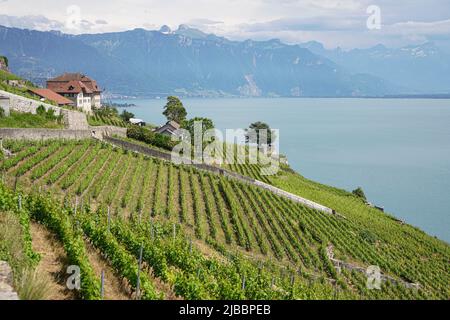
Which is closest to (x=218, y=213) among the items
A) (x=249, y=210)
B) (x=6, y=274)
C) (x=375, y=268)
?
(x=249, y=210)

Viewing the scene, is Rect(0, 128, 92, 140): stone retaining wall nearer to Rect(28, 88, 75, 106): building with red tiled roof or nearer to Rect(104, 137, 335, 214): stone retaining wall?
Rect(104, 137, 335, 214): stone retaining wall

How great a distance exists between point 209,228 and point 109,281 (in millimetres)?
15192

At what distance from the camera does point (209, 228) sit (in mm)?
27531

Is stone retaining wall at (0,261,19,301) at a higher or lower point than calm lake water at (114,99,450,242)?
higher

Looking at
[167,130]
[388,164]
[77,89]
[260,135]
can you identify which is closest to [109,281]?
[167,130]

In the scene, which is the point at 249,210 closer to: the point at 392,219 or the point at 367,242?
the point at 367,242

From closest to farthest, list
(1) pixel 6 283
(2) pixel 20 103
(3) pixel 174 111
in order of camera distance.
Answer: (1) pixel 6 283, (2) pixel 20 103, (3) pixel 174 111

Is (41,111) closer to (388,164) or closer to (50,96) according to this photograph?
(50,96)

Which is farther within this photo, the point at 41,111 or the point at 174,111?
the point at 174,111

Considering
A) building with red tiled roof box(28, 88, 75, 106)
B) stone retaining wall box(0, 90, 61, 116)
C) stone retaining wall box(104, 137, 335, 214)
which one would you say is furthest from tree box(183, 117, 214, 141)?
stone retaining wall box(0, 90, 61, 116)

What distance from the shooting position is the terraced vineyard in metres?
16.0

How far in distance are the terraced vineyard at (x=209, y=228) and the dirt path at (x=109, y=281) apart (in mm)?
258

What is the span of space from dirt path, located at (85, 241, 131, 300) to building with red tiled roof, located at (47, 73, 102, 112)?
4948 cm

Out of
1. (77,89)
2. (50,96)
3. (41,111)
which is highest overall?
(77,89)
